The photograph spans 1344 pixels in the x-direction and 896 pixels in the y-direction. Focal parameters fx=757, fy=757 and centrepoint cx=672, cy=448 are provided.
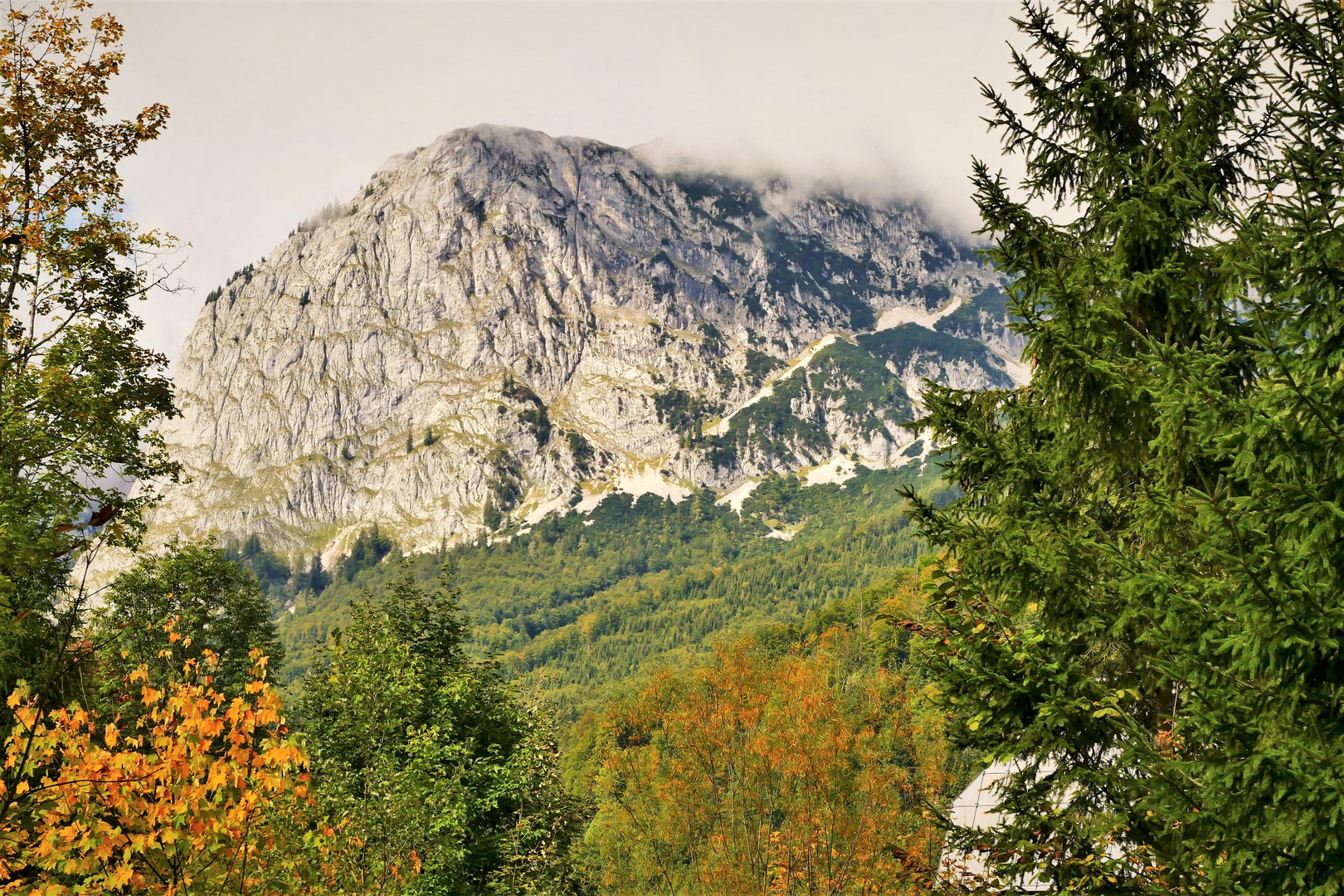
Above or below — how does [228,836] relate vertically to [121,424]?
below

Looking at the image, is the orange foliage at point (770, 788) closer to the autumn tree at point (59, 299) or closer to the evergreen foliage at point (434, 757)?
the evergreen foliage at point (434, 757)

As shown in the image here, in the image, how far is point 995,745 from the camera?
7.90 m

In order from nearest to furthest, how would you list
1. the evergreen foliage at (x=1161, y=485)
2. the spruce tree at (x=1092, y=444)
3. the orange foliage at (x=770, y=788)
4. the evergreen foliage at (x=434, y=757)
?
1. the evergreen foliage at (x=1161, y=485)
2. the spruce tree at (x=1092, y=444)
3. the evergreen foliage at (x=434, y=757)
4. the orange foliage at (x=770, y=788)

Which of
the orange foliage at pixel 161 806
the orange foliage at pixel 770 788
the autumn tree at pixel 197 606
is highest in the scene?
the autumn tree at pixel 197 606

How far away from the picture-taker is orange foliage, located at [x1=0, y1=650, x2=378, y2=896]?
5.44 m

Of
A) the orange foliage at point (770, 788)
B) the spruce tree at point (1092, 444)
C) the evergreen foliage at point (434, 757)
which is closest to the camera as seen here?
the spruce tree at point (1092, 444)

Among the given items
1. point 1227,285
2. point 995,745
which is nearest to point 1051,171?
point 1227,285

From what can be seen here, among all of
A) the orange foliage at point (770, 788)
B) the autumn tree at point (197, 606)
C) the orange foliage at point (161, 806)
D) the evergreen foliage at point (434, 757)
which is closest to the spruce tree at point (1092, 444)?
the orange foliage at point (161, 806)

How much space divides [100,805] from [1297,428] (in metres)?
8.93

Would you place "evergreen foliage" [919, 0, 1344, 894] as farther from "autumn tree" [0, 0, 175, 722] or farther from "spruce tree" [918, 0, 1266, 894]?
"autumn tree" [0, 0, 175, 722]

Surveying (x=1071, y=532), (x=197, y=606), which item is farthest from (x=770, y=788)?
(x=197, y=606)

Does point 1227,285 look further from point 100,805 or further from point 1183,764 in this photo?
point 100,805

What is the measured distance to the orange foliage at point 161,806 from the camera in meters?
5.44

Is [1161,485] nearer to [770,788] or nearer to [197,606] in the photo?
[770,788]
